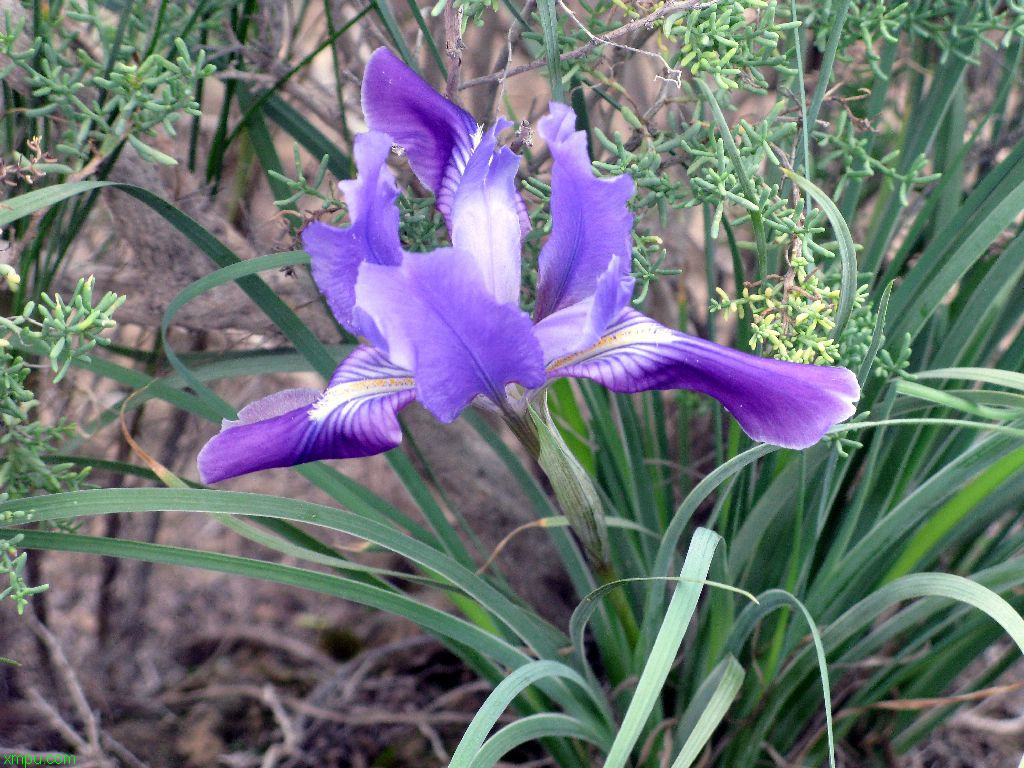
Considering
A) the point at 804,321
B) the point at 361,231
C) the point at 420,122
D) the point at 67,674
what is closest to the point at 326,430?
the point at 361,231

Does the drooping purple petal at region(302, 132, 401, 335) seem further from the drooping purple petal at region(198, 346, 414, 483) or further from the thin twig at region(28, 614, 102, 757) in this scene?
the thin twig at region(28, 614, 102, 757)

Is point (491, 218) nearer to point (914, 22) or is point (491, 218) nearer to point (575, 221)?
point (575, 221)

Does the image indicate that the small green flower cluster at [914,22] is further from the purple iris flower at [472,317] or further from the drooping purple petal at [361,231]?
the drooping purple petal at [361,231]

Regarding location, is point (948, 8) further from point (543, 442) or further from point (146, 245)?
point (146, 245)

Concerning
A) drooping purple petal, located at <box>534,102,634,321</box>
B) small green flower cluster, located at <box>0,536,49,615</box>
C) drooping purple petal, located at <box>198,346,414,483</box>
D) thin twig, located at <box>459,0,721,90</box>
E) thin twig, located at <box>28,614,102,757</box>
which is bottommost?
thin twig, located at <box>28,614,102,757</box>

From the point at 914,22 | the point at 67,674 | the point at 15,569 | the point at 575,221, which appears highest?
the point at 914,22

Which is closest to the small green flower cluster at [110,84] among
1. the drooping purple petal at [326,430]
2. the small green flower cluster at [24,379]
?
the small green flower cluster at [24,379]

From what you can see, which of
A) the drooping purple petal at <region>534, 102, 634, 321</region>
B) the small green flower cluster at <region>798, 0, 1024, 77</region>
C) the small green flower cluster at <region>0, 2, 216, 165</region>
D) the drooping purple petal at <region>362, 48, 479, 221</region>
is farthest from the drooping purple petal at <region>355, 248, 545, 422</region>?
the small green flower cluster at <region>798, 0, 1024, 77</region>
